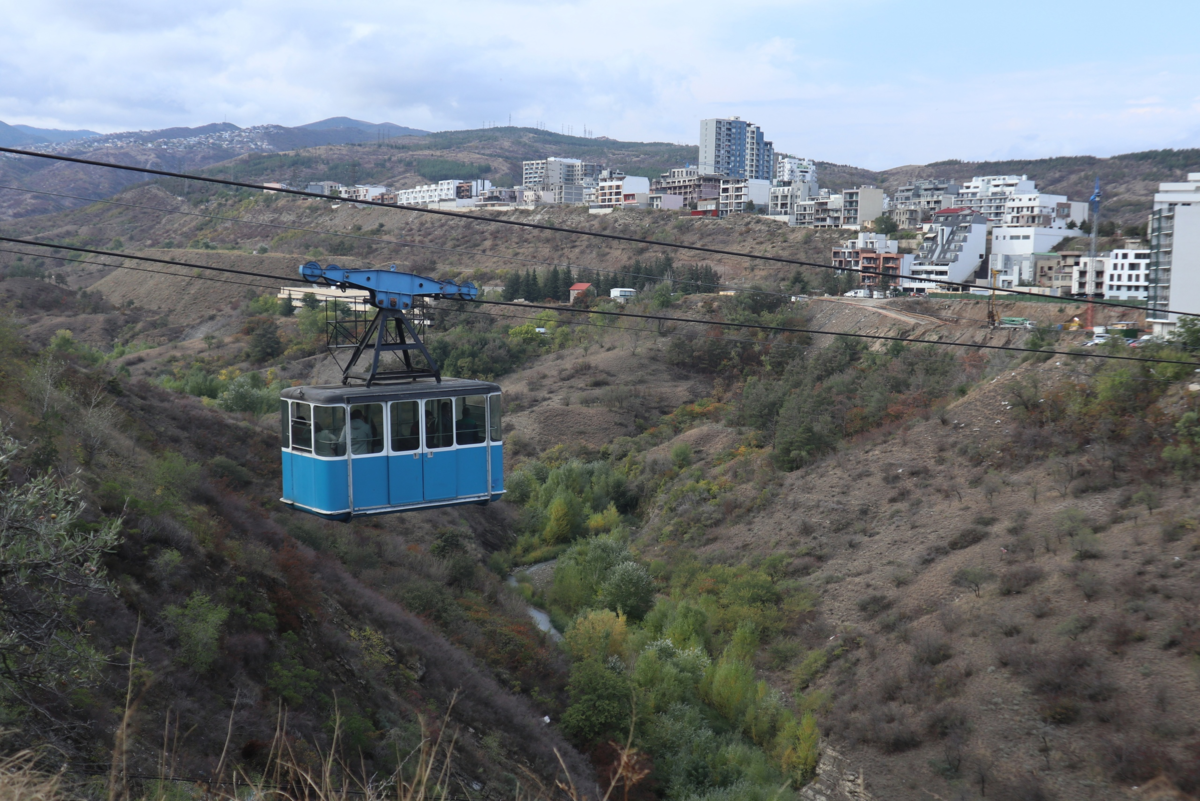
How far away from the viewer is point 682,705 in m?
23.4

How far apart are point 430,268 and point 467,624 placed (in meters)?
73.1

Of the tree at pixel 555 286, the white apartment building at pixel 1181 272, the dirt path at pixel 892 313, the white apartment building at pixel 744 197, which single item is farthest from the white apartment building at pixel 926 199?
the white apartment building at pixel 1181 272

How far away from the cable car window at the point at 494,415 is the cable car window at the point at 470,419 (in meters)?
0.12

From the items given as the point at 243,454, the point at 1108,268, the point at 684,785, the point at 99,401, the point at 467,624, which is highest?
the point at 1108,268

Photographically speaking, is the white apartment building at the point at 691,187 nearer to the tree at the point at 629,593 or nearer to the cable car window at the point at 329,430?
the tree at the point at 629,593

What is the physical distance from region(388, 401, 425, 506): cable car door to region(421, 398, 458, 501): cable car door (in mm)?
121

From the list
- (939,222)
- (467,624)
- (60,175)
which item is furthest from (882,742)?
(60,175)

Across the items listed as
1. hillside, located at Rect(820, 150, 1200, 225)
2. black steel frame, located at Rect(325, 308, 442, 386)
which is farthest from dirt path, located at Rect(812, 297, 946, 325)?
hillside, located at Rect(820, 150, 1200, 225)

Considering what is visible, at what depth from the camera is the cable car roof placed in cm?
1354

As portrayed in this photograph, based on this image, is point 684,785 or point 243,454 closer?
point 684,785

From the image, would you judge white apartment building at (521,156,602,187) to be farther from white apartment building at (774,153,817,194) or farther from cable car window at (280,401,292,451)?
cable car window at (280,401,292,451)

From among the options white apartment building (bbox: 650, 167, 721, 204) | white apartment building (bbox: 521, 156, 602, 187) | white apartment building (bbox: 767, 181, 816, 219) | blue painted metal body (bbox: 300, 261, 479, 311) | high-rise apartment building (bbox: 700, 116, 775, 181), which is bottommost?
blue painted metal body (bbox: 300, 261, 479, 311)

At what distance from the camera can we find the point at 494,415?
1512cm

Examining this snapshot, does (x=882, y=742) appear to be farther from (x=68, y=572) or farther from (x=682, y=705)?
(x=68, y=572)
